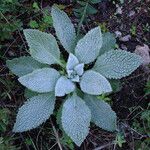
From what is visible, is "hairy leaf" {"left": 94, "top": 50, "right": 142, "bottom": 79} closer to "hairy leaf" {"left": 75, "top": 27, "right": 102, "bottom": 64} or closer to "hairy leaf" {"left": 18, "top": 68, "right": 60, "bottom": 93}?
"hairy leaf" {"left": 75, "top": 27, "right": 102, "bottom": 64}

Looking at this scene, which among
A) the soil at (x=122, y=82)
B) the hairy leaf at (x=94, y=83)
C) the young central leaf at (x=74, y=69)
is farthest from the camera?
the soil at (x=122, y=82)

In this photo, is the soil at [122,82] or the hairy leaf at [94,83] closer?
the hairy leaf at [94,83]

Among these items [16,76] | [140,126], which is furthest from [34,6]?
[140,126]

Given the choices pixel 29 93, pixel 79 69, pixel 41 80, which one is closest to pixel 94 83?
pixel 79 69

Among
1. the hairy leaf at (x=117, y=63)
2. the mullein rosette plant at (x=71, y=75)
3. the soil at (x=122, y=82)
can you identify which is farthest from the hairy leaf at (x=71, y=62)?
the soil at (x=122, y=82)

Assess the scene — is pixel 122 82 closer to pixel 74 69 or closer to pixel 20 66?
pixel 74 69

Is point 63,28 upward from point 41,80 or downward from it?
upward

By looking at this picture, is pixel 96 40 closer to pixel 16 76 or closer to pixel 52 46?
pixel 52 46

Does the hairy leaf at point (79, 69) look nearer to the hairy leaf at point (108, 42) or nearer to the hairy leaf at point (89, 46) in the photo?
the hairy leaf at point (89, 46)
